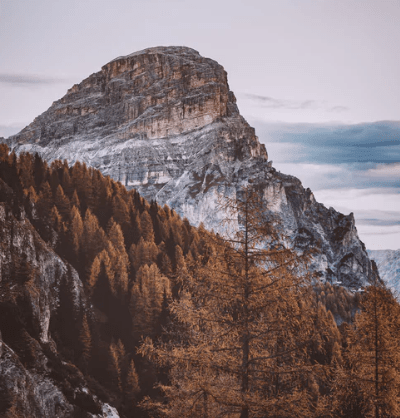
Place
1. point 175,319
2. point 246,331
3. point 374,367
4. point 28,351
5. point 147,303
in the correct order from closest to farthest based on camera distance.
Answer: point 246,331 → point 374,367 → point 175,319 → point 28,351 → point 147,303

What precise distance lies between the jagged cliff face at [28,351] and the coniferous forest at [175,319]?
0.14 m

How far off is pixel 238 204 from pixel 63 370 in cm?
2851

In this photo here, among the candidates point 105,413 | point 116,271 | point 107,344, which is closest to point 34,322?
point 105,413

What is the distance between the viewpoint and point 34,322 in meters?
35.7

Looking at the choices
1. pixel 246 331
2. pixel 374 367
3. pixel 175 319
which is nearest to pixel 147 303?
pixel 175 319

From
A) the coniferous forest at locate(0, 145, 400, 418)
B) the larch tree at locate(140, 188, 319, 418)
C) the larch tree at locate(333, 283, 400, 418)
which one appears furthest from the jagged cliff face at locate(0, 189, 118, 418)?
the larch tree at locate(333, 283, 400, 418)

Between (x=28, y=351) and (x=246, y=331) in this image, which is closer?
(x=246, y=331)

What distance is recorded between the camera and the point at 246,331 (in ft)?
41.4

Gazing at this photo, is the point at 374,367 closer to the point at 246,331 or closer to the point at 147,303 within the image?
the point at 246,331

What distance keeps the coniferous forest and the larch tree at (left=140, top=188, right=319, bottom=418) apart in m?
0.04

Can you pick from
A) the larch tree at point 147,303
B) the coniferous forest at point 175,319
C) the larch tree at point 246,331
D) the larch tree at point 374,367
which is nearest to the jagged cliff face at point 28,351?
the coniferous forest at point 175,319

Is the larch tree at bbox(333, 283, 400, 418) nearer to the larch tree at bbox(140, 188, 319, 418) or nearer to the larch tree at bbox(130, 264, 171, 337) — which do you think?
the larch tree at bbox(140, 188, 319, 418)

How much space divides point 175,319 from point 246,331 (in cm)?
1239

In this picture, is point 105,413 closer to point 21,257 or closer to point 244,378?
point 21,257
